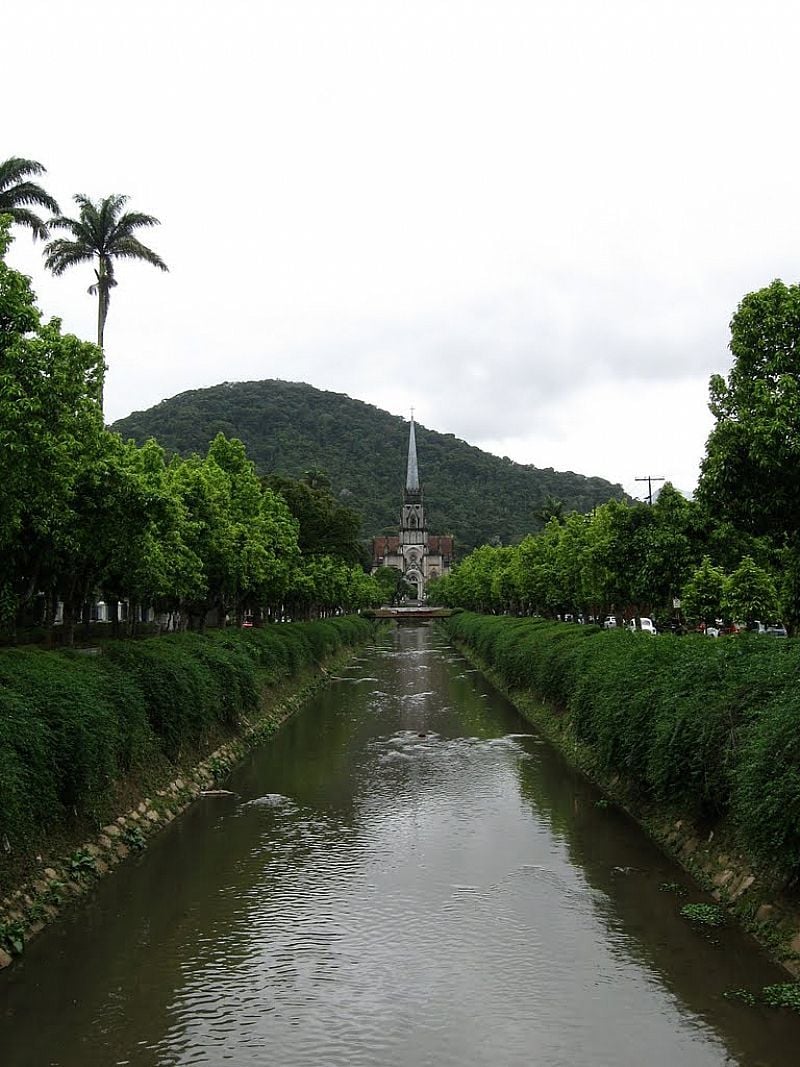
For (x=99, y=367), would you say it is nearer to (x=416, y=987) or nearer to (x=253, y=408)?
(x=416, y=987)

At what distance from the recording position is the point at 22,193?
36156 mm

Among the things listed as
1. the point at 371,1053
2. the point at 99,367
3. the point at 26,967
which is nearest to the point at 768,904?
the point at 371,1053

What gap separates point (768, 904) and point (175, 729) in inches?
542

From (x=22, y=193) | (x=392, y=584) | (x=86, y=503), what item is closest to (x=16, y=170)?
(x=22, y=193)

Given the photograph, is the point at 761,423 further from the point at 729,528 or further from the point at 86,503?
the point at 86,503

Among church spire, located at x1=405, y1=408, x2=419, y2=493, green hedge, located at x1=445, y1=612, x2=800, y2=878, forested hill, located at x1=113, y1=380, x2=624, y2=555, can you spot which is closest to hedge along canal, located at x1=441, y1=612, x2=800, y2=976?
green hedge, located at x1=445, y1=612, x2=800, y2=878

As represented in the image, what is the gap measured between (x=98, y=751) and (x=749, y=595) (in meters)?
16.4

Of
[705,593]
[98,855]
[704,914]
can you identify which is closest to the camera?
[704,914]

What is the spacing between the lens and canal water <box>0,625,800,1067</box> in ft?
30.5

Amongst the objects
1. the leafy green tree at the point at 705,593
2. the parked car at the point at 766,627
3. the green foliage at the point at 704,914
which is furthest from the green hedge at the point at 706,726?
the parked car at the point at 766,627

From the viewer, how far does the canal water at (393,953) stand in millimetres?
9305

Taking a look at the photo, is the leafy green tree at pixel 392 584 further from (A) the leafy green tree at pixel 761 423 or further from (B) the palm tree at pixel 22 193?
(A) the leafy green tree at pixel 761 423

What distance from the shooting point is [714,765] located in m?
14.3

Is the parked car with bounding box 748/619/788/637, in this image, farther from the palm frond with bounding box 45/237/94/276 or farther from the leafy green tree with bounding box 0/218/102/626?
the palm frond with bounding box 45/237/94/276
